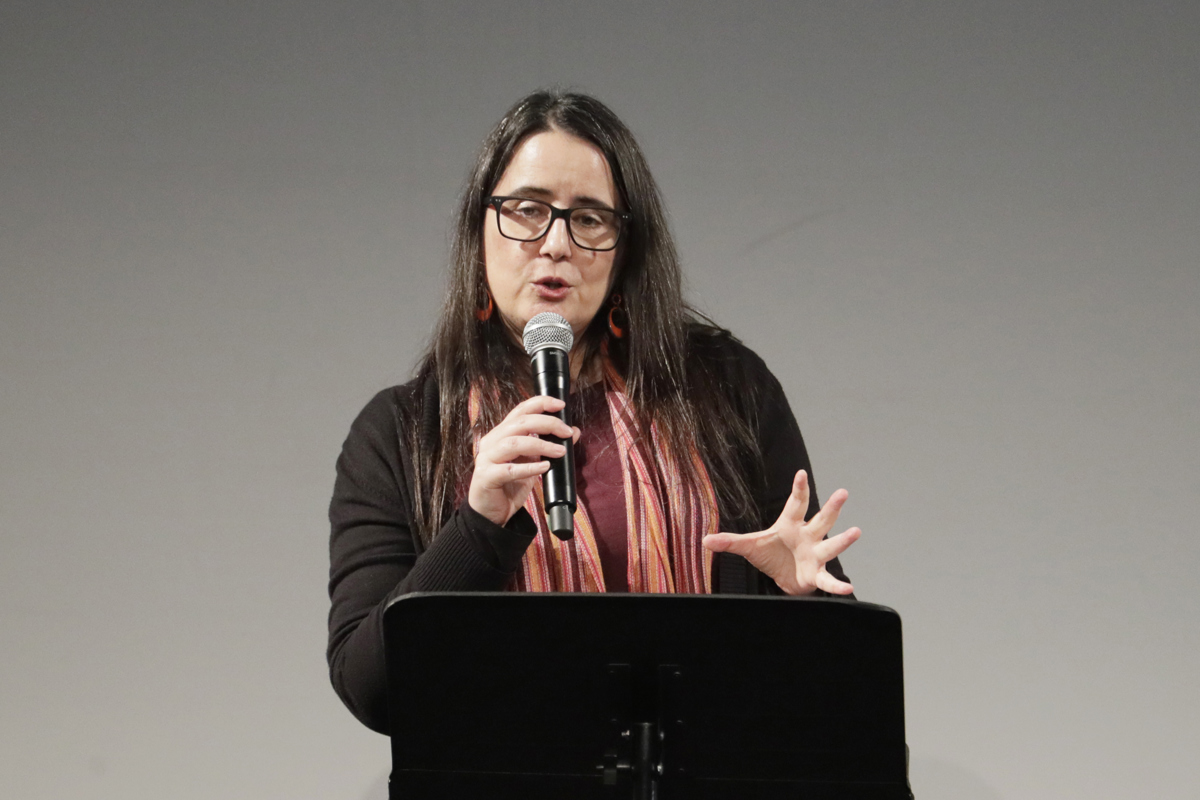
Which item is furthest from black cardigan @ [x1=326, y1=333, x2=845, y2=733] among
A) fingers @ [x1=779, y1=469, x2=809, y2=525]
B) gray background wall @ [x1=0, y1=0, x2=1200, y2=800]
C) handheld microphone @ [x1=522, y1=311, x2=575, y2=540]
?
gray background wall @ [x1=0, y1=0, x2=1200, y2=800]

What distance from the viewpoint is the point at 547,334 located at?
4.41ft

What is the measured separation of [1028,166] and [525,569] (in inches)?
59.1

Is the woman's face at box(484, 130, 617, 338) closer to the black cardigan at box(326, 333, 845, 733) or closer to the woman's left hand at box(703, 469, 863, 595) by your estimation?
the black cardigan at box(326, 333, 845, 733)

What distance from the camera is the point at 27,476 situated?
234 cm

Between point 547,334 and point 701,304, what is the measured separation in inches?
41.3

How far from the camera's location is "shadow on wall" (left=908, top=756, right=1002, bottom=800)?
230 centimetres

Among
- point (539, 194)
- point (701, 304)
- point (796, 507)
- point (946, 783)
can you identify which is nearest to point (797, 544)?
point (796, 507)

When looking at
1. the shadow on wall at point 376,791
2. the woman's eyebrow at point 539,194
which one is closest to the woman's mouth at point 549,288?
the woman's eyebrow at point 539,194

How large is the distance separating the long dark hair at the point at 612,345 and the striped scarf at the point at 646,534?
22 millimetres

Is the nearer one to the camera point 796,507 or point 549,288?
point 796,507

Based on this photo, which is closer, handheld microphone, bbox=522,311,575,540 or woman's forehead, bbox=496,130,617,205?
handheld microphone, bbox=522,311,575,540

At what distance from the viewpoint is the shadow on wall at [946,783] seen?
2297 mm

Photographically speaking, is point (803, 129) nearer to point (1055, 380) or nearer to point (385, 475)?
point (1055, 380)

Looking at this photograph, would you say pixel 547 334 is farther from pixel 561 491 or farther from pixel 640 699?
pixel 640 699
